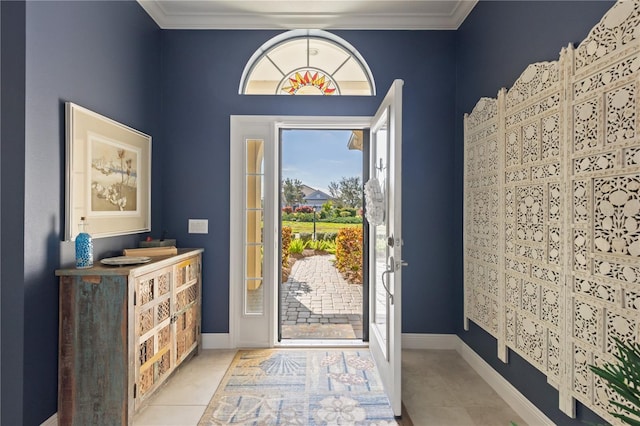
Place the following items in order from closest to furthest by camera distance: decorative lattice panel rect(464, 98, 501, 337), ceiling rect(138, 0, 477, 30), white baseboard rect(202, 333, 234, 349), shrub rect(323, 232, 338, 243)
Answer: decorative lattice panel rect(464, 98, 501, 337)
ceiling rect(138, 0, 477, 30)
white baseboard rect(202, 333, 234, 349)
shrub rect(323, 232, 338, 243)

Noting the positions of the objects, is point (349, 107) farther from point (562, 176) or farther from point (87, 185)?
point (87, 185)

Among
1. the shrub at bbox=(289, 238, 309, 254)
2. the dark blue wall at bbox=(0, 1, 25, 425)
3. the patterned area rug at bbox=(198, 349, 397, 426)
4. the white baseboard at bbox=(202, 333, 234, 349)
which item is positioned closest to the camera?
the dark blue wall at bbox=(0, 1, 25, 425)

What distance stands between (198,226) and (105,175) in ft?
3.16

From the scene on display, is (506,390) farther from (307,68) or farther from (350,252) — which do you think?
(307,68)

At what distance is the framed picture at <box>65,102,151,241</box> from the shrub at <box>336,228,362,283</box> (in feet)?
8.53

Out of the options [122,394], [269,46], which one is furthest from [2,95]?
[269,46]

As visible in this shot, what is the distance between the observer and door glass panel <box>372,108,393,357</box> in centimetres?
242

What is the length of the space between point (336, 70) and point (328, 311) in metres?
2.70

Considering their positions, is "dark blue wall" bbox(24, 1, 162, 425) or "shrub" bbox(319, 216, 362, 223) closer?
"dark blue wall" bbox(24, 1, 162, 425)

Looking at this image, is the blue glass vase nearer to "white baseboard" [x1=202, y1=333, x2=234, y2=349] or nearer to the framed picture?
the framed picture

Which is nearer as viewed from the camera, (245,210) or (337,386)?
(337,386)

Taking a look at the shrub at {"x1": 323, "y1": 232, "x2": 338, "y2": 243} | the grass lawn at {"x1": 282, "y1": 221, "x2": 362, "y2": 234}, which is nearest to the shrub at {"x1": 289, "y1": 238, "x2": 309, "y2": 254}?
the grass lawn at {"x1": 282, "y1": 221, "x2": 362, "y2": 234}

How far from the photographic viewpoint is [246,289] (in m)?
3.19

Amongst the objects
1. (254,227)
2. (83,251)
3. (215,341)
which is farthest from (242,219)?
(83,251)
